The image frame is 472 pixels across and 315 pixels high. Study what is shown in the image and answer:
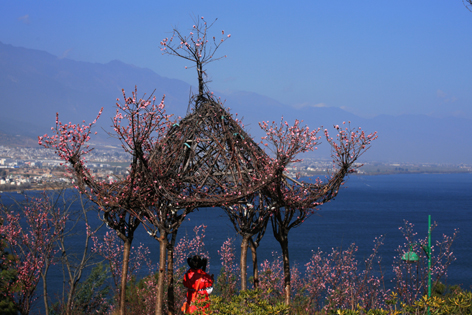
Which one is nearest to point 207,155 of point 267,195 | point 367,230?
point 267,195

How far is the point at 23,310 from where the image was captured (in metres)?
10.9

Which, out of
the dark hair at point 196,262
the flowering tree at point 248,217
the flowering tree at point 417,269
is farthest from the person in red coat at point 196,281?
the flowering tree at point 417,269

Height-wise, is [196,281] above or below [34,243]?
above

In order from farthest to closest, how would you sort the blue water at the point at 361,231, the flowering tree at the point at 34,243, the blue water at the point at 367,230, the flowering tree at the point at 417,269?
1. the blue water at the point at 367,230
2. the blue water at the point at 361,231
3. the flowering tree at the point at 34,243
4. the flowering tree at the point at 417,269

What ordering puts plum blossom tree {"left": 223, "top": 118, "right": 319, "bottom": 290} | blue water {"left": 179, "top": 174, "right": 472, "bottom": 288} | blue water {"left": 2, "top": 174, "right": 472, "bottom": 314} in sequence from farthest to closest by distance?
blue water {"left": 179, "top": 174, "right": 472, "bottom": 288}, blue water {"left": 2, "top": 174, "right": 472, "bottom": 314}, plum blossom tree {"left": 223, "top": 118, "right": 319, "bottom": 290}

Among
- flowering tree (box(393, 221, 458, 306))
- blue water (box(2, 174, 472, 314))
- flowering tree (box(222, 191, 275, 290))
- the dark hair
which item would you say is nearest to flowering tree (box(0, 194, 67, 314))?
the dark hair

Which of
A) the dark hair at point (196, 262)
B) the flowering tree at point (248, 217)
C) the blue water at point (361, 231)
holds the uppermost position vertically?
the flowering tree at point (248, 217)

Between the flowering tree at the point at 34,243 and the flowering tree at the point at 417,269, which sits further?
the flowering tree at the point at 34,243

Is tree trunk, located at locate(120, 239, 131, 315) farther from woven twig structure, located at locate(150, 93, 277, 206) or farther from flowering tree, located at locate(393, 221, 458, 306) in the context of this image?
flowering tree, located at locate(393, 221, 458, 306)

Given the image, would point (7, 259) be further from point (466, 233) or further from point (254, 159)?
point (466, 233)

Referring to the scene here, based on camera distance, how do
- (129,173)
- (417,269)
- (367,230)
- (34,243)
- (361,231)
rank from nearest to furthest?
(129,173) → (417,269) → (34,243) → (361,231) → (367,230)

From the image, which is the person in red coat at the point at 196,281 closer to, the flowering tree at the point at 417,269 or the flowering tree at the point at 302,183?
the flowering tree at the point at 302,183

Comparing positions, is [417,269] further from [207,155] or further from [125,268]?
[125,268]

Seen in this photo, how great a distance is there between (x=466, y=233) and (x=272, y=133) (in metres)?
47.2
